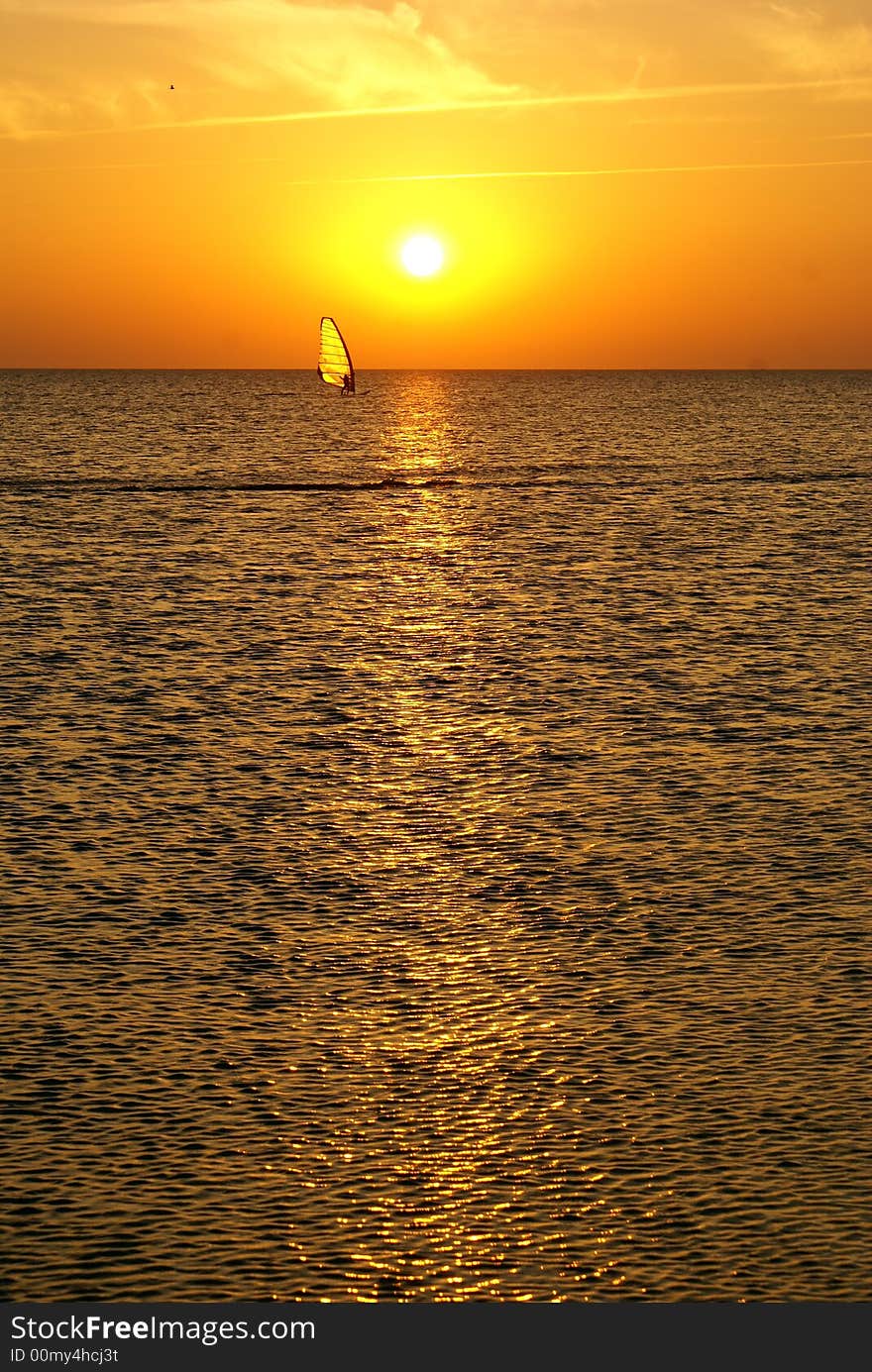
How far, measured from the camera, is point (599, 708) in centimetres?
3250

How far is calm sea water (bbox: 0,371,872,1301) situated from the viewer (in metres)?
12.8

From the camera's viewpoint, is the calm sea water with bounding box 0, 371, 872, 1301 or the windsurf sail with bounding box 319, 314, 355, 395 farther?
the windsurf sail with bounding box 319, 314, 355, 395

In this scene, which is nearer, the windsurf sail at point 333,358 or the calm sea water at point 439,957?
the calm sea water at point 439,957

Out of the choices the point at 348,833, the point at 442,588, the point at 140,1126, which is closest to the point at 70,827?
the point at 348,833

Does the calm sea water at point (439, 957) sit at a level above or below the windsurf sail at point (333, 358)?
below

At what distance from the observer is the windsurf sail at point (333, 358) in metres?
179

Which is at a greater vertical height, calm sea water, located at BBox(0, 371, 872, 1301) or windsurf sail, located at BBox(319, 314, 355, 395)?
windsurf sail, located at BBox(319, 314, 355, 395)

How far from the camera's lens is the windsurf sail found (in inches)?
7047

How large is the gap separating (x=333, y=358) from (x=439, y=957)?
569ft

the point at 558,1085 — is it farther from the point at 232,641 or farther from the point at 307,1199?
the point at 232,641

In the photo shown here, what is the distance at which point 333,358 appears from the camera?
18775cm

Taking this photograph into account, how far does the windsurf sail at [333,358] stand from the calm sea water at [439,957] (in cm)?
13629

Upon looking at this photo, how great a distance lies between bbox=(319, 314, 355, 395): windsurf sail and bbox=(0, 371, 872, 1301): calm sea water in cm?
13629

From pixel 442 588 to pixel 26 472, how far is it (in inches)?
2351
